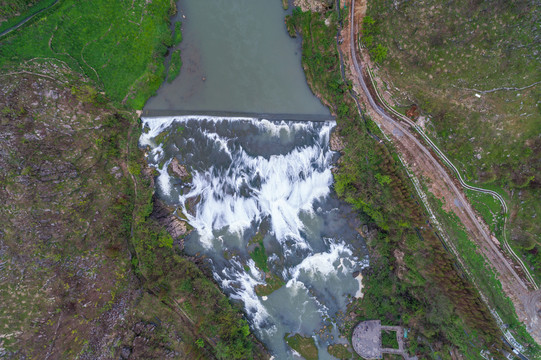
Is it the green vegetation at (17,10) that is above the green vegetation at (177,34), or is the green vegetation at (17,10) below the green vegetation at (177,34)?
below

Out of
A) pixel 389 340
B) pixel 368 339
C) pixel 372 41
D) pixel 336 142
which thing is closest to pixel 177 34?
pixel 372 41

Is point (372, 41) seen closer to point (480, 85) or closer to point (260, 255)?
point (480, 85)

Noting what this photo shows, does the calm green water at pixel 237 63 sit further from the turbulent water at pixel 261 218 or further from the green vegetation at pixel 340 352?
the green vegetation at pixel 340 352

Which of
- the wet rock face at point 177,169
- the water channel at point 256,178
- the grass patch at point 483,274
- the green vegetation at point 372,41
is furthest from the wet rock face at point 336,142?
the wet rock face at point 177,169

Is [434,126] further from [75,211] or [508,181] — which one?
[75,211]

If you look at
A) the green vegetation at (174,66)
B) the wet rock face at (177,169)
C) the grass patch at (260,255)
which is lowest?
the grass patch at (260,255)
